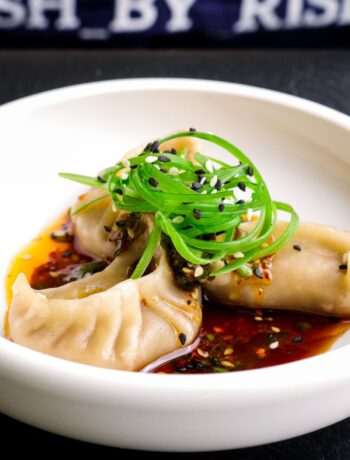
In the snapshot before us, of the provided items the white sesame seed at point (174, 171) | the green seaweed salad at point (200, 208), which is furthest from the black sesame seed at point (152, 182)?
the white sesame seed at point (174, 171)

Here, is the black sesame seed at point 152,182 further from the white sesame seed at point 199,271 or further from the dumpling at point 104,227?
the white sesame seed at point 199,271

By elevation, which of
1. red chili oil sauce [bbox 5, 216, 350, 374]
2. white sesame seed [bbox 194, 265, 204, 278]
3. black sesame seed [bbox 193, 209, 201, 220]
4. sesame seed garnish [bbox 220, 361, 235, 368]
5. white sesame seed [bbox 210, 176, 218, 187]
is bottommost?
red chili oil sauce [bbox 5, 216, 350, 374]

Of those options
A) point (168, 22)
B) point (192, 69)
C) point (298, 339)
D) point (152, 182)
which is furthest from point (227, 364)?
point (168, 22)

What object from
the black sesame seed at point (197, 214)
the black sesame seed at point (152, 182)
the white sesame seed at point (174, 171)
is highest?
the black sesame seed at point (152, 182)

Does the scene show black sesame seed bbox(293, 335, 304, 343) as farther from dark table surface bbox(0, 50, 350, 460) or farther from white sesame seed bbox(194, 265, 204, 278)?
dark table surface bbox(0, 50, 350, 460)

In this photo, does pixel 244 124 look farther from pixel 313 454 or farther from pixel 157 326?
pixel 313 454

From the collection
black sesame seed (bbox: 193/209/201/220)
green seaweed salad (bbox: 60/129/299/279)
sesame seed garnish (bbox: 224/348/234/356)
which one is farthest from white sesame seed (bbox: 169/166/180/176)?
sesame seed garnish (bbox: 224/348/234/356)

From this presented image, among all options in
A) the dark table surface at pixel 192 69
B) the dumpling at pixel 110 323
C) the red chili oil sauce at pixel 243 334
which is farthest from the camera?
the dark table surface at pixel 192 69
